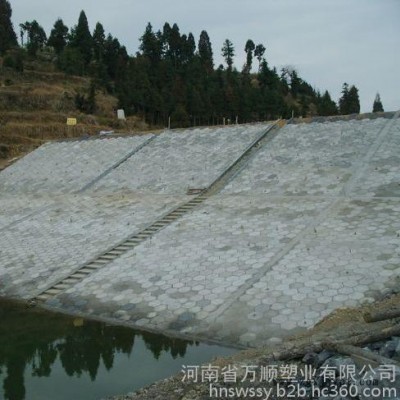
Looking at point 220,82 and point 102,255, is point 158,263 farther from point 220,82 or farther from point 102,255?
point 220,82

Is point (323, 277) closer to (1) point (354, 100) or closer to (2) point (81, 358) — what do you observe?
(2) point (81, 358)

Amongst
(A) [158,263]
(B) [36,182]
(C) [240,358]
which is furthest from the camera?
(B) [36,182]

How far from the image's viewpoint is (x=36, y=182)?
2502cm

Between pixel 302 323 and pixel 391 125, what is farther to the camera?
pixel 391 125

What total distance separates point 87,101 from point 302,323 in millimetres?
46470

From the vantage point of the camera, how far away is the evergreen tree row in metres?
52.8

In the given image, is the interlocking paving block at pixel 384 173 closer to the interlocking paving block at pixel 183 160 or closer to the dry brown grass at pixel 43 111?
the interlocking paving block at pixel 183 160

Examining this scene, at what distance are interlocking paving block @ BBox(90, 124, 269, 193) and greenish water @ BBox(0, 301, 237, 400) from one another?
959 centimetres

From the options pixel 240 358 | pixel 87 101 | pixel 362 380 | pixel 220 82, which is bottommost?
pixel 240 358

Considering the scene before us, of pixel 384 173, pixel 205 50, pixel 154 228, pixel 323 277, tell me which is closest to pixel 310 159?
pixel 384 173

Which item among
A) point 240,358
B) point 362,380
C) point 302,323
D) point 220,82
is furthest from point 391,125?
point 220,82

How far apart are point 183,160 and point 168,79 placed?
142 feet

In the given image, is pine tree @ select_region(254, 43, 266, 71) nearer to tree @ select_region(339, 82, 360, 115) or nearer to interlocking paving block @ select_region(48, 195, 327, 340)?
tree @ select_region(339, 82, 360, 115)

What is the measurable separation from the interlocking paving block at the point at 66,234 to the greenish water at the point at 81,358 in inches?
104
